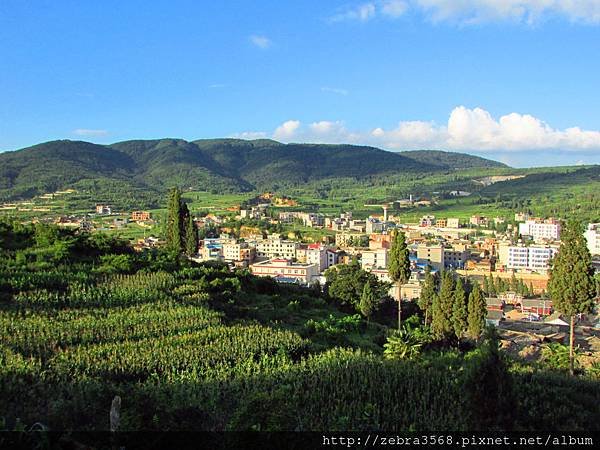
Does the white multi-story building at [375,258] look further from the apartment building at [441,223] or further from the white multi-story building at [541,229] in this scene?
the apartment building at [441,223]

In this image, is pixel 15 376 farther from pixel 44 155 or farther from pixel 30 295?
pixel 44 155

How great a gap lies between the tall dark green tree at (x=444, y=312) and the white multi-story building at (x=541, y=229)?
66596mm

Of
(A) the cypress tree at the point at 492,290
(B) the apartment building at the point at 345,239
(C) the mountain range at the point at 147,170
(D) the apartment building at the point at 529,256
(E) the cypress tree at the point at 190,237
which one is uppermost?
(C) the mountain range at the point at 147,170

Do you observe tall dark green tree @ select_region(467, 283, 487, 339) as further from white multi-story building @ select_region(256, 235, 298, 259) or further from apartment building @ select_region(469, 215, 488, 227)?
apartment building @ select_region(469, 215, 488, 227)

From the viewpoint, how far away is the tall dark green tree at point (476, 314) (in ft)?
65.8

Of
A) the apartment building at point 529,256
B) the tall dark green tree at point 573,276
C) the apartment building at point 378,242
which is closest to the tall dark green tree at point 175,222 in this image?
the tall dark green tree at point 573,276

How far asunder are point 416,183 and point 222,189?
5889 centimetres

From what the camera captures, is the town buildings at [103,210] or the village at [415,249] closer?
the village at [415,249]

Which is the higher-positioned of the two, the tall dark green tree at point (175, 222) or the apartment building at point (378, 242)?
the tall dark green tree at point (175, 222)

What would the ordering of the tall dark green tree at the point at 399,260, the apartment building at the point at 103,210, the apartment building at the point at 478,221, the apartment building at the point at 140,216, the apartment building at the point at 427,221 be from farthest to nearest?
1. the apartment building at the point at 427,221
2. the apartment building at the point at 478,221
3. the apartment building at the point at 103,210
4. the apartment building at the point at 140,216
5. the tall dark green tree at the point at 399,260

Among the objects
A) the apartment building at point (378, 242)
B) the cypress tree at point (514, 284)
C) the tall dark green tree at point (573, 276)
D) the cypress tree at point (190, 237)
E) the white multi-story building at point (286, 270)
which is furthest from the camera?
the apartment building at point (378, 242)

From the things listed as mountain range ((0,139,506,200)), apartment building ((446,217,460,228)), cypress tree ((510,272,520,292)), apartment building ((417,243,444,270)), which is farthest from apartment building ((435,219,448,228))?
mountain range ((0,139,506,200))

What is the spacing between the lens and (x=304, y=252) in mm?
61062

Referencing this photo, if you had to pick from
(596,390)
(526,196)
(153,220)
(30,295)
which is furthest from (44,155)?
(596,390)
